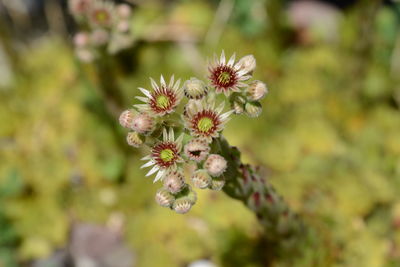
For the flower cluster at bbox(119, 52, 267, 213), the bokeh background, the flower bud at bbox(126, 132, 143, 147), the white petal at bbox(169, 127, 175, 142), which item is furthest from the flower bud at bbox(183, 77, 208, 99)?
the bokeh background

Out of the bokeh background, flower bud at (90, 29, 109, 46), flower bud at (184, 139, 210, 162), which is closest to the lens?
flower bud at (184, 139, 210, 162)

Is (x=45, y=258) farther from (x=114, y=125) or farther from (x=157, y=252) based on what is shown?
(x=114, y=125)

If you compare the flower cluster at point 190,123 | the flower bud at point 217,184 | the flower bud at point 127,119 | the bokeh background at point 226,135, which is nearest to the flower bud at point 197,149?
the flower cluster at point 190,123

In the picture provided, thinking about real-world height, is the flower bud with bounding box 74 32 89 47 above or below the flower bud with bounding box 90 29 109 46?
below

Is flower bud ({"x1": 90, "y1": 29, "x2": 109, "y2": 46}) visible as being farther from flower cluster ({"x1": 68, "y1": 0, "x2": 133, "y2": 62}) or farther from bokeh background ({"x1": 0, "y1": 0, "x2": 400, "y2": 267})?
bokeh background ({"x1": 0, "y1": 0, "x2": 400, "y2": 267})

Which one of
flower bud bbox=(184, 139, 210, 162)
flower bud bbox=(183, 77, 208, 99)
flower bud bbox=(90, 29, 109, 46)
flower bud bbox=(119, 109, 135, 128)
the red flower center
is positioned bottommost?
flower bud bbox=(184, 139, 210, 162)

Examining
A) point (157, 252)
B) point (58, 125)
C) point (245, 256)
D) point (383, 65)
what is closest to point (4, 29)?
point (58, 125)

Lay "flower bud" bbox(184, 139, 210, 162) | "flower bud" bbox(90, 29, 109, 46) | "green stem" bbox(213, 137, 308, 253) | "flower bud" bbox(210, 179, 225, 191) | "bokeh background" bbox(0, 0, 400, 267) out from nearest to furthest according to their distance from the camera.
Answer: "flower bud" bbox(184, 139, 210, 162) → "flower bud" bbox(210, 179, 225, 191) → "green stem" bbox(213, 137, 308, 253) → "flower bud" bbox(90, 29, 109, 46) → "bokeh background" bbox(0, 0, 400, 267)

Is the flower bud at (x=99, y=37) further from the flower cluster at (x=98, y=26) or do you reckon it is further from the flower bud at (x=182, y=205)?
the flower bud at (x=182, y=205)
